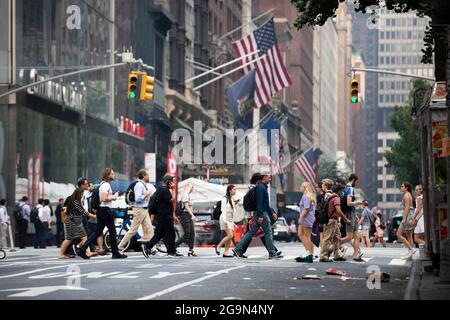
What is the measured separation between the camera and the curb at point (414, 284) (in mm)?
15883

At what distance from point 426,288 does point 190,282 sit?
3.24 metres

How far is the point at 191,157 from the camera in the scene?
255 feet

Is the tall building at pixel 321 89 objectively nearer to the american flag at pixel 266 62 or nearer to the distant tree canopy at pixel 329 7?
the american flag at pixel 266 62

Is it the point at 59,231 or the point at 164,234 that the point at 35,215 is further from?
the point at 164,234

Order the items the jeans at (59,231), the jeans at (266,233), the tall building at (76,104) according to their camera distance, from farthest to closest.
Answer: the tall building at (76,104)
the jeans at (59,231)
the jeans at (266,233)

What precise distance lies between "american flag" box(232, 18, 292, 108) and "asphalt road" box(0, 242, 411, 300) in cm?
4807

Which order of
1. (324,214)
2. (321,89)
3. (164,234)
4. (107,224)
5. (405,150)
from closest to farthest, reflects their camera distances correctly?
(324,214)
(107,224)
(164,234)
(405,150)
(321,89)

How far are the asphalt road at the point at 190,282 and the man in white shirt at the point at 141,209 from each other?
12.9 feet

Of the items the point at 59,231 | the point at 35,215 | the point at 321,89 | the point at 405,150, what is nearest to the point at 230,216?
the point at 35,215

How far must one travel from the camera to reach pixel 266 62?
72062mm

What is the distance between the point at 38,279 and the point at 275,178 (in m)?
102

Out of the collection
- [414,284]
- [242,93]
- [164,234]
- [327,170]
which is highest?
[242,93]

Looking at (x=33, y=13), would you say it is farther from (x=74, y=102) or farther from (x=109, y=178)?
(x=109, y=178)

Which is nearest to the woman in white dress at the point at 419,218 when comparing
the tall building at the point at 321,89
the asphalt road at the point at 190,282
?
the asphalt road at the point at 190,282
